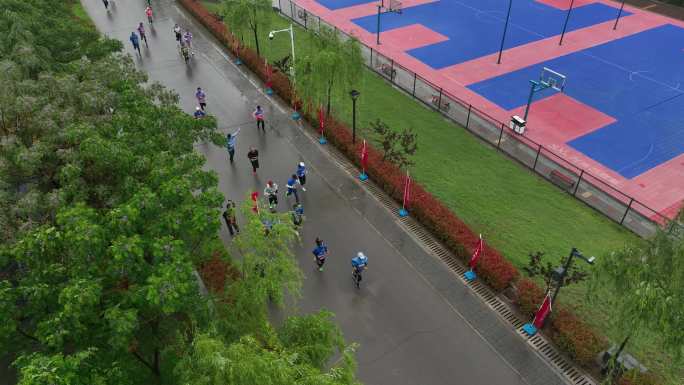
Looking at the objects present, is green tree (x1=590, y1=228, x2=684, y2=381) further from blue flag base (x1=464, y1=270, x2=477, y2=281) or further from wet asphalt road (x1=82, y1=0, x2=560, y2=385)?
blue flag base (x1=464, y1=270, x2=477, y2=281)

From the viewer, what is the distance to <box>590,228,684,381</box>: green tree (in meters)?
9.22

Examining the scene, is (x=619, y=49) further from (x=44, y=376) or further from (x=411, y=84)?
(x=44, y=376)

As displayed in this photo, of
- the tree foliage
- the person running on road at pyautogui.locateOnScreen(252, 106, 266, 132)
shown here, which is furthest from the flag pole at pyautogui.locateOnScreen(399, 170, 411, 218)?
the person running on road at pyautogui.locateOnScreen(252, 106, 266, 132)

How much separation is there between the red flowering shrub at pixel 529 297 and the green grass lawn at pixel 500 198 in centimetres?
126

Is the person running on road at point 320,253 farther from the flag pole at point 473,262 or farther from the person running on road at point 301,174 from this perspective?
the flag pole at point 473,262

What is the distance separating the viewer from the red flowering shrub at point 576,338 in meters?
13.1

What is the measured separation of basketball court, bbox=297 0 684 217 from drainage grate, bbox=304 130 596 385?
996 cm

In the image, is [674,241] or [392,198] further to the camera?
[392,198]

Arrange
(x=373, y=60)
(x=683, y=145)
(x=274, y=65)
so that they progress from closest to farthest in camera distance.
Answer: (x=683, y=145)
(x=274, y=65)
(x=373, y=60)

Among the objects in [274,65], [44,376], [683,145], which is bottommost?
[683,145]

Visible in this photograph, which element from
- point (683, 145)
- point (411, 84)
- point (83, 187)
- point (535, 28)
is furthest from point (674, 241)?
point (535, 28)

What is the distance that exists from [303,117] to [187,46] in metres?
11.2

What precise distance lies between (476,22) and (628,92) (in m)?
13.9

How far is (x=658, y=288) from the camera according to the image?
943 centimetres
